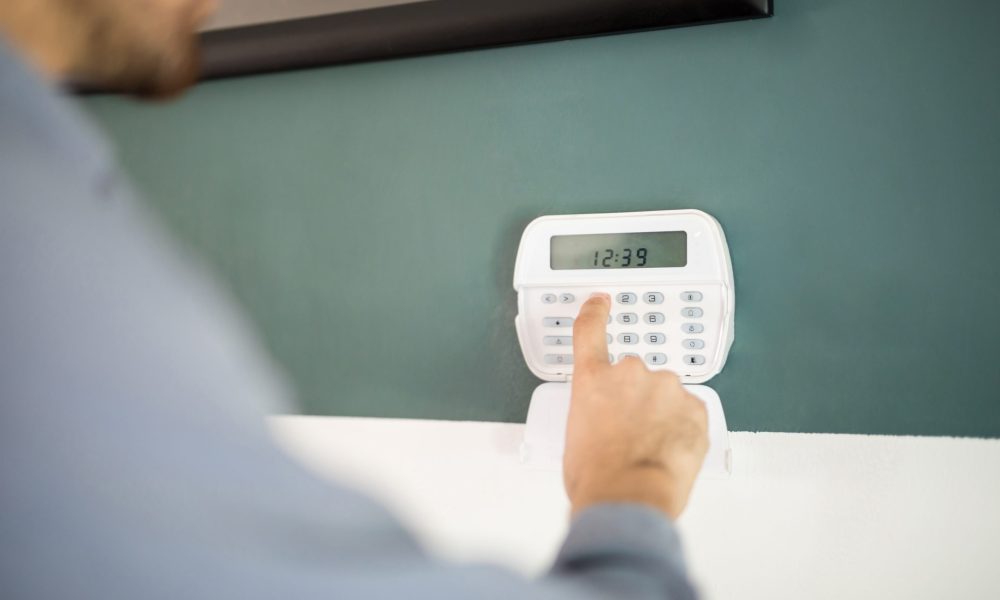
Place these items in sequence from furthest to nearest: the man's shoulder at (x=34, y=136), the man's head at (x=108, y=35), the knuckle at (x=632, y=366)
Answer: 1. the knuckle at (x=632, y=366)
2. the man's head at (x=108, y=35)
3. the man's shoulder at (x=34, y=136)

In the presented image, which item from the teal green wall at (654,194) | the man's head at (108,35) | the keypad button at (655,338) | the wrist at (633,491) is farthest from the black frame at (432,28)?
the wrist at (633,491)

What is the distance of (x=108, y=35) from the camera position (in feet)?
1.22

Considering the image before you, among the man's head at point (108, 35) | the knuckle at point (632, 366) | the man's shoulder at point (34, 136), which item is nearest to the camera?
the man's shoulder at point (34, 136)

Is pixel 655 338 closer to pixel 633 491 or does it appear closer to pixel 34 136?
pixel 633 491

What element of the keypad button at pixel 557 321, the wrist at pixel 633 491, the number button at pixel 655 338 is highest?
the keypad button at pixel 557 321

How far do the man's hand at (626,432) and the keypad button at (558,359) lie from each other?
0.11 ft

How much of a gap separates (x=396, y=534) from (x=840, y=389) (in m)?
0.43

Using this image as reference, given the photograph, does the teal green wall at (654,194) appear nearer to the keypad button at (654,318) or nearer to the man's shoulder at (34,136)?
the keypad button at (654,318)

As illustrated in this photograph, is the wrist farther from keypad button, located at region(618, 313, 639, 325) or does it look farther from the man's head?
the man's head

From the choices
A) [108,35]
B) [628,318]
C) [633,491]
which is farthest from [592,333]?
[108,35]

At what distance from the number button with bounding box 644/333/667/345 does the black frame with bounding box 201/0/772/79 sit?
24 centimetres

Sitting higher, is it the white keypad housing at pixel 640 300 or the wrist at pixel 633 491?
the white keypad housing at pixel 640 300

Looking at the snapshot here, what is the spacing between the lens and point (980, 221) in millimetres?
515

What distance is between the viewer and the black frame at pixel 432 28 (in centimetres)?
54
